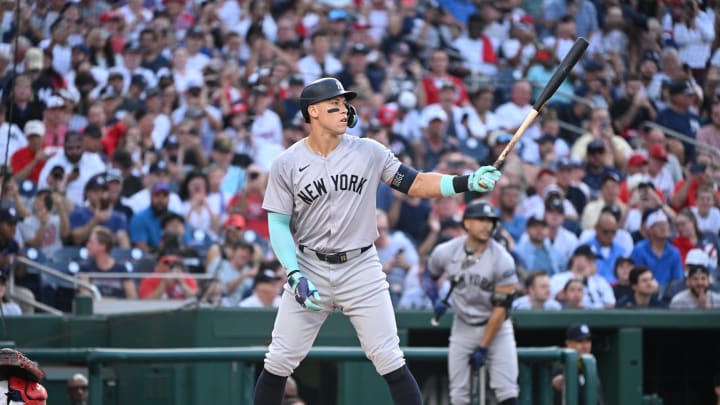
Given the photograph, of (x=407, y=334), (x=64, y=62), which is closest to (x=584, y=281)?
(x=407, y=334)

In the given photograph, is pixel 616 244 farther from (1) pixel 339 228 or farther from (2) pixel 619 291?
(1) pixel 339 228

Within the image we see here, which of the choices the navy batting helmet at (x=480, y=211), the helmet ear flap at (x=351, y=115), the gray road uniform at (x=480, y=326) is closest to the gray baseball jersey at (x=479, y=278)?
the gray road uniform at (x=480, y=326)

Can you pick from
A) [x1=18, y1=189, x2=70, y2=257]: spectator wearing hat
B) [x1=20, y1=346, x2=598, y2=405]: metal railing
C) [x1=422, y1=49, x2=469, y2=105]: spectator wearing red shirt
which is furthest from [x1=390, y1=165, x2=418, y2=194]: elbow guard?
[x1=422, y1=49, x2=469, y2=105]: spectator wearing red shirt

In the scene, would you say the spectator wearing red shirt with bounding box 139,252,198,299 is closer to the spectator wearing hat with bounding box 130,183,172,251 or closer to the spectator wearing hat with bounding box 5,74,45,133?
the spectator wearing hat with bounding box 130,183,172,251

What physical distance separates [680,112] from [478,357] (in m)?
5.57

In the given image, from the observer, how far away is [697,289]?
9672mm

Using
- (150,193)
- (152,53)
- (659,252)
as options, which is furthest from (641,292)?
(152,53)

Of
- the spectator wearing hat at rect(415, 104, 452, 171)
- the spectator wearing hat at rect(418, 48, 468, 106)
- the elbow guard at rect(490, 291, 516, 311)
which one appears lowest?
the elbow guard at rect(490, 291, 516, 311)

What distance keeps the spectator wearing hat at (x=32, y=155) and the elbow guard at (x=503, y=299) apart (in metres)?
4.41

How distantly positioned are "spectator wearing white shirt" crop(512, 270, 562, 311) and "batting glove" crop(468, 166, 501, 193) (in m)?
4.53

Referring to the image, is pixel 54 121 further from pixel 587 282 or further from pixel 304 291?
pixel 304 291

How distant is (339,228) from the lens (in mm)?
5297

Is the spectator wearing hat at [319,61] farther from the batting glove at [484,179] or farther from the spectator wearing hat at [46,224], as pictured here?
the batting glove at [484,179]

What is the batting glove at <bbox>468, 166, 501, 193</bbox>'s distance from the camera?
496 cm
